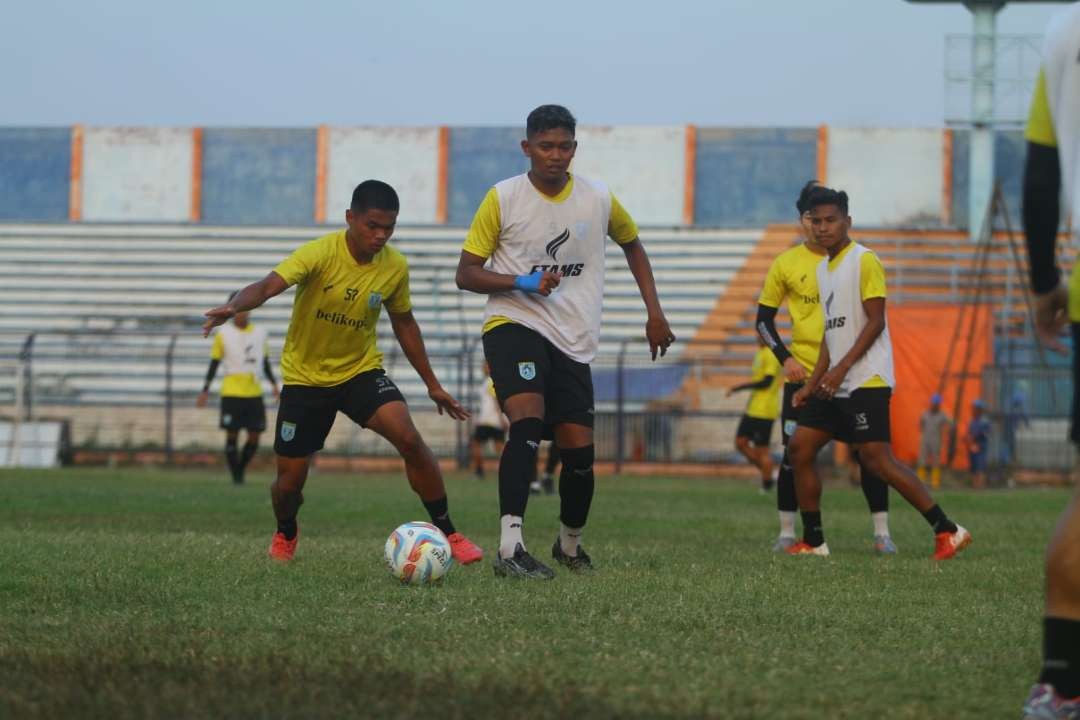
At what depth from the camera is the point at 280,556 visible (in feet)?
29.1

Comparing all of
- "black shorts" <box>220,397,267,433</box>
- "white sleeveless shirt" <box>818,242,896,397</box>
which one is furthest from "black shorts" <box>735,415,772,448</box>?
"white sleeveless shirt" <box>818,242,896,397</box>

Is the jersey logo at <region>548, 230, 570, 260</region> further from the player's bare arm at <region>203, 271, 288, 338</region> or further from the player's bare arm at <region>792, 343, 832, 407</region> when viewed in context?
the player's bare arm at <region>792, 343, 832, 407</region>

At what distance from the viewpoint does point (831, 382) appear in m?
9.99

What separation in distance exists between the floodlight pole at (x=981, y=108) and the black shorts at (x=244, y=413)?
774 inches

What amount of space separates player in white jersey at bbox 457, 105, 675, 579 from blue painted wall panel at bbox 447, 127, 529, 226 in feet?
103

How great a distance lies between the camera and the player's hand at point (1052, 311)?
14.0ft

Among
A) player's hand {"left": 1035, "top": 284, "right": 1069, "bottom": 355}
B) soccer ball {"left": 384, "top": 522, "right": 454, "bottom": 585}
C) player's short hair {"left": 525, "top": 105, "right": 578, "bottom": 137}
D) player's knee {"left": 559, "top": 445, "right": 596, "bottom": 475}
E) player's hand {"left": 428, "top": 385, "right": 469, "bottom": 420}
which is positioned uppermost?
player's short hair {"left": 525, "top": 105, "right": 578, "bottom": 137}

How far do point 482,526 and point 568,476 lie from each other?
4.96m

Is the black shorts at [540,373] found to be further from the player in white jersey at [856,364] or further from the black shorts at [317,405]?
the player in white jersey at [856,364]

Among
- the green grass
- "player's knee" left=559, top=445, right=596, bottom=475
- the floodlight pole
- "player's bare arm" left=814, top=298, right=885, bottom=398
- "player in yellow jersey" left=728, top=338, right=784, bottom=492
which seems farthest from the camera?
the floodlight pole

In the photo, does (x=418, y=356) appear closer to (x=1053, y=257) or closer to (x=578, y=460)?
(x=578, y=460)

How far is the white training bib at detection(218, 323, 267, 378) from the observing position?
2084 cm

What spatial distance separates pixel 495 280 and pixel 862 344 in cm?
296

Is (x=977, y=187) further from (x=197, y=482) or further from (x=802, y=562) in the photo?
(x=802, y=562)
